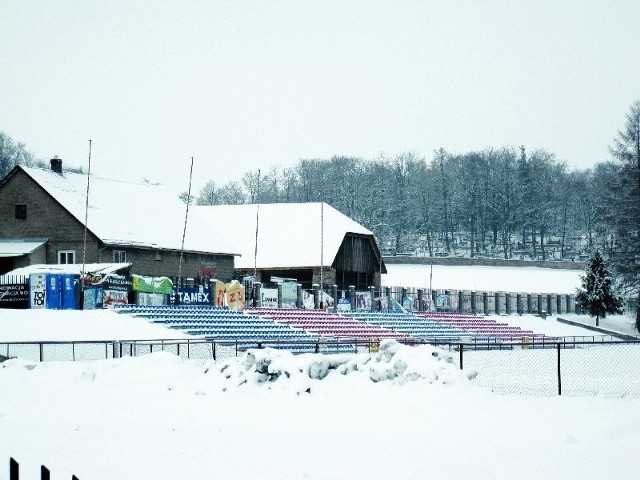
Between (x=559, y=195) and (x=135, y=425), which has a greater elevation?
(x=559, y=195)

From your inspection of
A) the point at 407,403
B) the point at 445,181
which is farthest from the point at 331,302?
the point at 445,181

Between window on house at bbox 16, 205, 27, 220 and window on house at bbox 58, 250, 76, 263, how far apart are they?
148 inches

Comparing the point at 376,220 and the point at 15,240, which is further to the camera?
the point at 376,220

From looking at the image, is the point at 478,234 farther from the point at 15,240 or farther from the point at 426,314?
the point at 15,240

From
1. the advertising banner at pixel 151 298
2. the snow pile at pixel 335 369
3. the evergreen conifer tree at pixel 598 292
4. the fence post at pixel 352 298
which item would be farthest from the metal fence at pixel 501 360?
the evergreen conifer tree at pixel 598 292

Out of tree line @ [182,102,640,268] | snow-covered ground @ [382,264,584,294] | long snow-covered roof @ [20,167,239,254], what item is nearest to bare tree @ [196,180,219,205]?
tree line @ [182,102,640,268]

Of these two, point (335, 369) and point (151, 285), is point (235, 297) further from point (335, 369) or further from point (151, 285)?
point (335, 369)

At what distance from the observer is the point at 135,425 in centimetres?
2038

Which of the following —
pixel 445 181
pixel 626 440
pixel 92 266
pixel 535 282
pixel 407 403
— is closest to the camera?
pixel 626 440

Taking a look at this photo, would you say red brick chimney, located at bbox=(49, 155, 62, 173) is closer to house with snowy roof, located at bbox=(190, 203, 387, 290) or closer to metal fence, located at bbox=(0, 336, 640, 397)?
house with snowy roof, located at bbox=(190, 203, 387, 290)

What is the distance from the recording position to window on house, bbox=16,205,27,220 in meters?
57.6

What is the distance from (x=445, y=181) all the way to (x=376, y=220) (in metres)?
15.2

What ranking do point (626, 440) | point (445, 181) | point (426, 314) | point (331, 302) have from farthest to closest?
1. point (445, 181)
2. point (426, 314)
3. point (331, 302)
4. point (626, 440)

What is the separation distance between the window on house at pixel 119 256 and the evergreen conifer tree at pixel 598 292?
4060 centimetres
